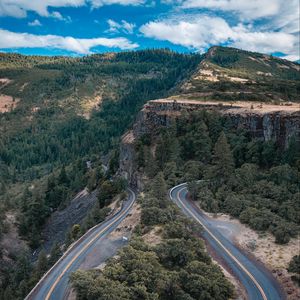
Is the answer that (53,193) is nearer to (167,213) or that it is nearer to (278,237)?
(167,213)

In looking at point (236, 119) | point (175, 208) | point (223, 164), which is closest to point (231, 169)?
point (223, 164)

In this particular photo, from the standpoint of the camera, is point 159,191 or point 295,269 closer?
point 295,269

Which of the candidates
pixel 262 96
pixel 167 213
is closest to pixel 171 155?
pixel 167 213

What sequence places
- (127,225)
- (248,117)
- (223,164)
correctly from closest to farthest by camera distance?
1. (127,225)
2. (223,164)
3. (248,117)

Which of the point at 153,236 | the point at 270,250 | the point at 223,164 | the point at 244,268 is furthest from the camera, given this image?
the point at 223,164

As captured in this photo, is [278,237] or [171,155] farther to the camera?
[171,155]

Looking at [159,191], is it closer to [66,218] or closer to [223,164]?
[223,164]
